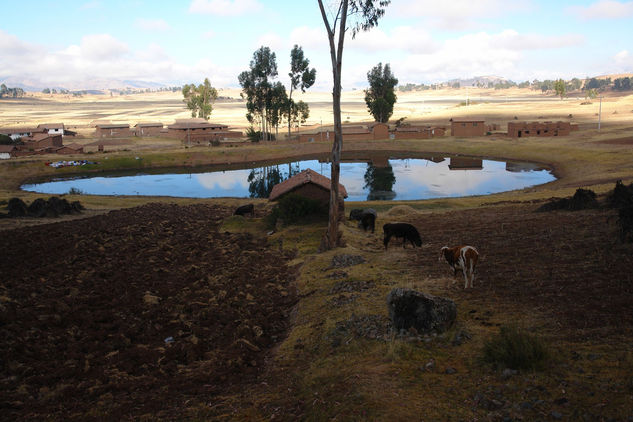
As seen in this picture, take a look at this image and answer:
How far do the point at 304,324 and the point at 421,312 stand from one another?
4207mm

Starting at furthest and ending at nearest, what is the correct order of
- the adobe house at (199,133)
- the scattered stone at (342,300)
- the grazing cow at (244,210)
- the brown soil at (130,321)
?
the adobe house at (199,133) → the grazing cow at (244,210) → the scattered stone at (342,300) → the brown soil at (130,321)

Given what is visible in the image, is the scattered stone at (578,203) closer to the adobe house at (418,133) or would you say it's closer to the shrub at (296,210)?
the shrub at (296,210)

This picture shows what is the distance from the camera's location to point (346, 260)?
63.2ft

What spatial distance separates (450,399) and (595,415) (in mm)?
1975

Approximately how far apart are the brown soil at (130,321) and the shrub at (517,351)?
4.96 meters

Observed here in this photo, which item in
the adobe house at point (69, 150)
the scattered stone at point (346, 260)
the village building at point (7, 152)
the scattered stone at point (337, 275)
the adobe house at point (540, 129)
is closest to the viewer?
the scattered stone at point (337, 275)

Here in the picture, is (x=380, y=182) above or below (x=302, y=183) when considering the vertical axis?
below

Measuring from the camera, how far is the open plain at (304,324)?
26.5 ft

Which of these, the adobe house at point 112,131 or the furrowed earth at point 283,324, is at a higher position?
the adobe house at point 112,131

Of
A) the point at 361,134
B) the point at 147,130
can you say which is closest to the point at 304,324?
the point at 361,134

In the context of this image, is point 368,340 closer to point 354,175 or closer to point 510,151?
point 354,175

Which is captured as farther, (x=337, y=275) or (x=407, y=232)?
(x=407, y=232)

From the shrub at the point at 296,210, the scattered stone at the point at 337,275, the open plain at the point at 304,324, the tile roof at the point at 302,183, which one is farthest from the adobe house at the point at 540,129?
the scattered stone at the point at 337,275

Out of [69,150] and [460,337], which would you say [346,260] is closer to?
[460,337]
